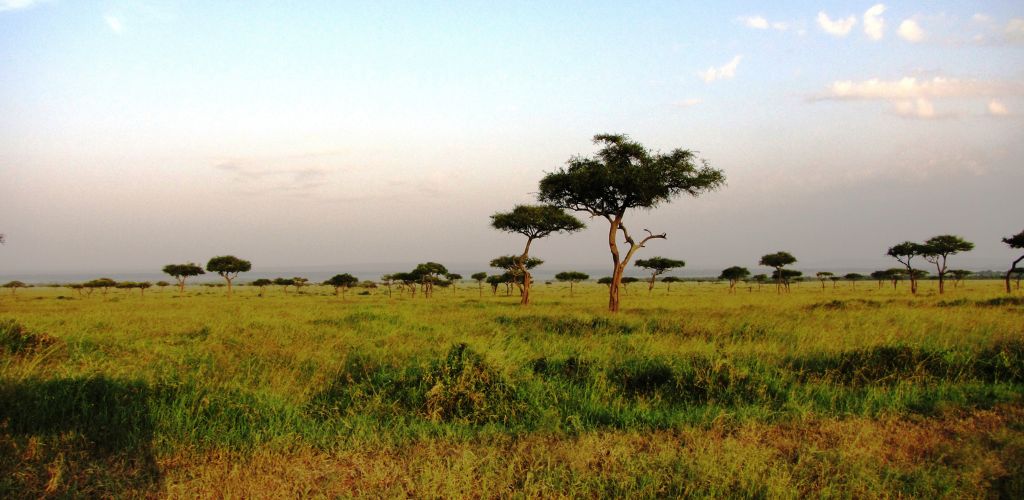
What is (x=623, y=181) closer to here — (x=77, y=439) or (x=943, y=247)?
(x=77, y=439)

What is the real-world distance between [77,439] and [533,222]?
33.9 meters

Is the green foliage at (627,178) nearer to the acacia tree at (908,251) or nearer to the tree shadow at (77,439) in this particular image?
the tree shadow at (77,439)

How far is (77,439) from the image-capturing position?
508 centimetres

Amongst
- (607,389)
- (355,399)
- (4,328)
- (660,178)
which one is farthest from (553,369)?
(660,178)

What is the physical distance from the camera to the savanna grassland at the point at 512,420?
14.0 ft

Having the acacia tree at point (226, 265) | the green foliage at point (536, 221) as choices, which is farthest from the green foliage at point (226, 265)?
the green foliage at point (536, 221)

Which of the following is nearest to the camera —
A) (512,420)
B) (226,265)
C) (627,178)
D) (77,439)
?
(77,439)

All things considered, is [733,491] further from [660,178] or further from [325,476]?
[660,178]

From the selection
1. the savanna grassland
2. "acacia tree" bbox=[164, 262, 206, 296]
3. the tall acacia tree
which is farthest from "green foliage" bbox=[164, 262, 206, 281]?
the savanna grassland

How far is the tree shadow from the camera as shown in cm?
417

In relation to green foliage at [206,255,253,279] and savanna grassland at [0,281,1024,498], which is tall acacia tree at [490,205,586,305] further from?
green foliage at [206,255,253,279]

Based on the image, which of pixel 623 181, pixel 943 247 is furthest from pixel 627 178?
pixel 943 247

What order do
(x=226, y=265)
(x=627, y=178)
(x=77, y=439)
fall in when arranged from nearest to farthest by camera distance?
(x=77, y=439), (x=627, y=178), (x=226, y=265)

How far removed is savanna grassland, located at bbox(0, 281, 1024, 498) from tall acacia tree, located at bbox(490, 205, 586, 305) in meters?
27.7
